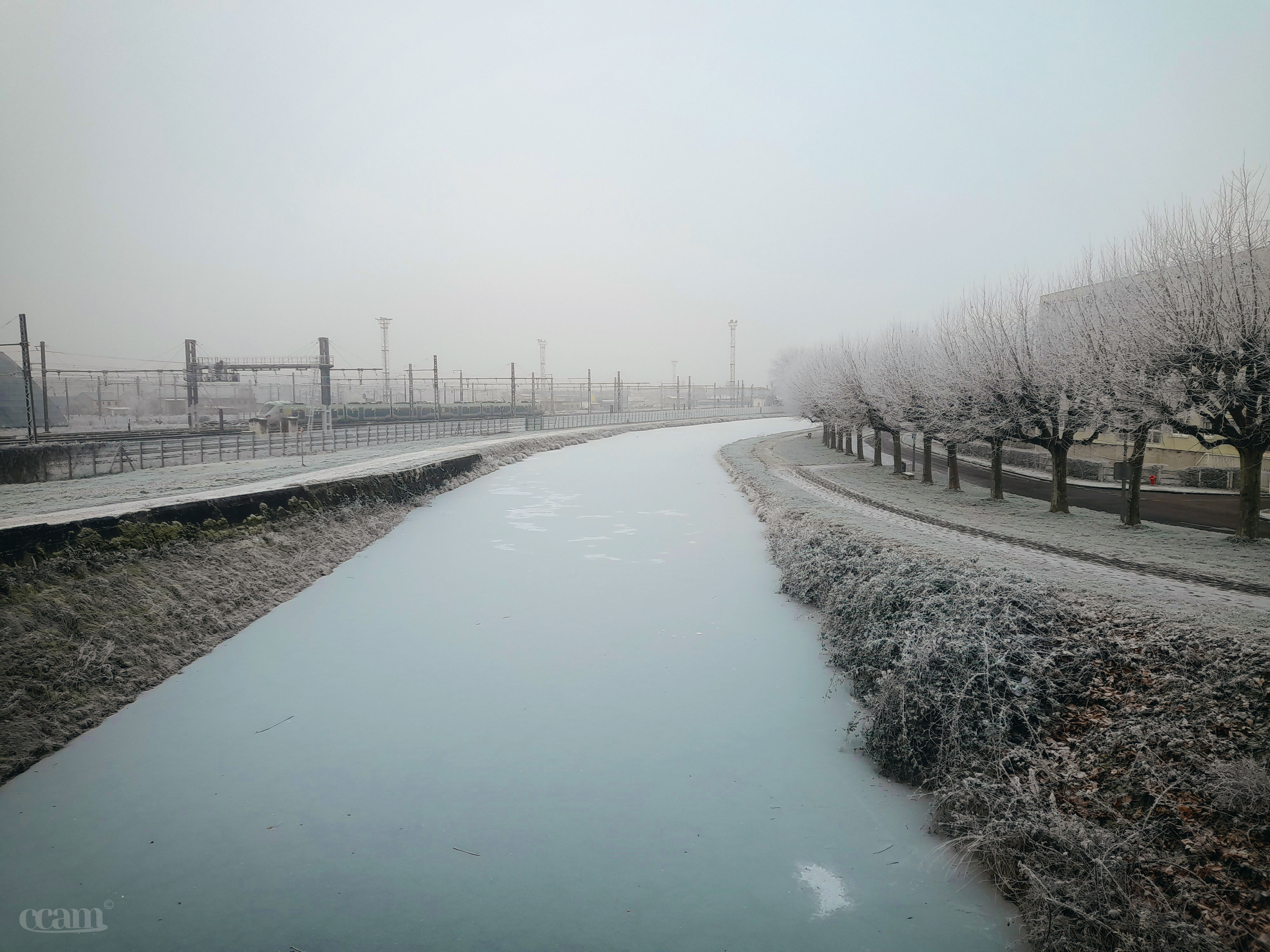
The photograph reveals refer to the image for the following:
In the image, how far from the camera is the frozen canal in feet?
16.4

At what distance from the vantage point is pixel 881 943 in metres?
4.84

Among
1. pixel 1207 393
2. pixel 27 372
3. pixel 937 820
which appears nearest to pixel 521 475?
pixel 27 372

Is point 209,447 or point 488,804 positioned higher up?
point 209,447

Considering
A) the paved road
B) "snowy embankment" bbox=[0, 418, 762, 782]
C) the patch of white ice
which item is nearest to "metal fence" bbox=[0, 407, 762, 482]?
"snowy embankment" bbox=[0, 418, 762, 782]

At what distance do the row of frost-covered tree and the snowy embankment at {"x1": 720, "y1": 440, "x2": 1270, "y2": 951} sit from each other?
6.40 metres

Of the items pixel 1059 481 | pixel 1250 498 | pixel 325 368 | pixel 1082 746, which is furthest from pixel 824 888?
pixel 325 368

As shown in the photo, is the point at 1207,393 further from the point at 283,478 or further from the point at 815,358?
the point at 815,358

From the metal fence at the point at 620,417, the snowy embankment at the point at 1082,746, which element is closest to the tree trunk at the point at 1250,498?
the snowy embankment at the point at 1082,746

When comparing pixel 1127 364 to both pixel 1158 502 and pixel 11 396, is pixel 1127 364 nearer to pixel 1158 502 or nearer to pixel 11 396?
pixel 1158 502

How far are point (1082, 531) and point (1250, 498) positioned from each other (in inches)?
112

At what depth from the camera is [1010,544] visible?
548 inches


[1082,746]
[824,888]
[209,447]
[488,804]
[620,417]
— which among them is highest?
[620,417]

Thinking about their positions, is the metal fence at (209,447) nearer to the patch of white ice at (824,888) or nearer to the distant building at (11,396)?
the distant building at (11,396)

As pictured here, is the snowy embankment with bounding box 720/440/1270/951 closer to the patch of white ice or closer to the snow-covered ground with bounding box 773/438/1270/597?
the patch of white ice
